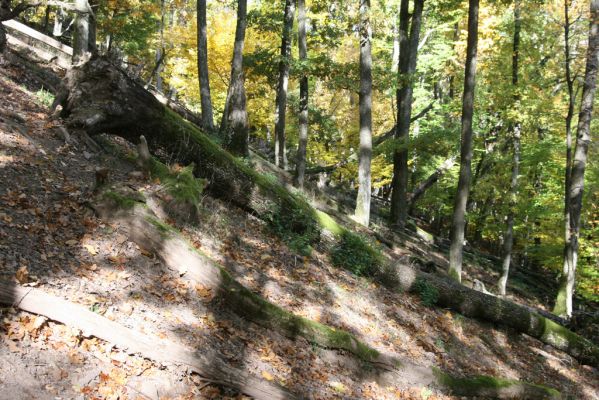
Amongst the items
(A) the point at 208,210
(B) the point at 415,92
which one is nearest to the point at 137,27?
(B) the point at 415,92

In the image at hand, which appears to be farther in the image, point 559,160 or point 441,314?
point 559,160

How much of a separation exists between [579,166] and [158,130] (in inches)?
514

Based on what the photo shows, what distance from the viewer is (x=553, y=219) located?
1958 cm

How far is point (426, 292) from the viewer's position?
32.9 ft

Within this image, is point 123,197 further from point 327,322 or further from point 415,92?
point 415,92

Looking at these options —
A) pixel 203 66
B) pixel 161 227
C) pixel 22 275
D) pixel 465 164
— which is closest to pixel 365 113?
pixel 465 164

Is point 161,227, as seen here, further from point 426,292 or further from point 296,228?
point 426,292

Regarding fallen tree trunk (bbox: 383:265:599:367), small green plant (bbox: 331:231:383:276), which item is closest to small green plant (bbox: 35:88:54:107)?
small green plant (bbox: 331:231:383:276)

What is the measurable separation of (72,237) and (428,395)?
5.66 m

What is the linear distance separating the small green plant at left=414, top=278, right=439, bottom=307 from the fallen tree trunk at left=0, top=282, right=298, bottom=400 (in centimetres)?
600

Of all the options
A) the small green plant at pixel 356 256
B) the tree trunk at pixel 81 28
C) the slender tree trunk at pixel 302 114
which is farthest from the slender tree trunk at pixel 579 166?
the tree trunk at pixel 81 28

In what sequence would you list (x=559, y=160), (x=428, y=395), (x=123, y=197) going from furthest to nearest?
1. (x=559, y=160)
2. (x=428, y=395)
3. (x=123, y=197)

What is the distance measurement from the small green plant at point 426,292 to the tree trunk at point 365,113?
14.5ft

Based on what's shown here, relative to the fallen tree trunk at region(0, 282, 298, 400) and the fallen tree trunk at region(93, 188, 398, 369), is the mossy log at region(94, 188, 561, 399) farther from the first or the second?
the fallen tree trunk at region(0, 282, 298, 400)
